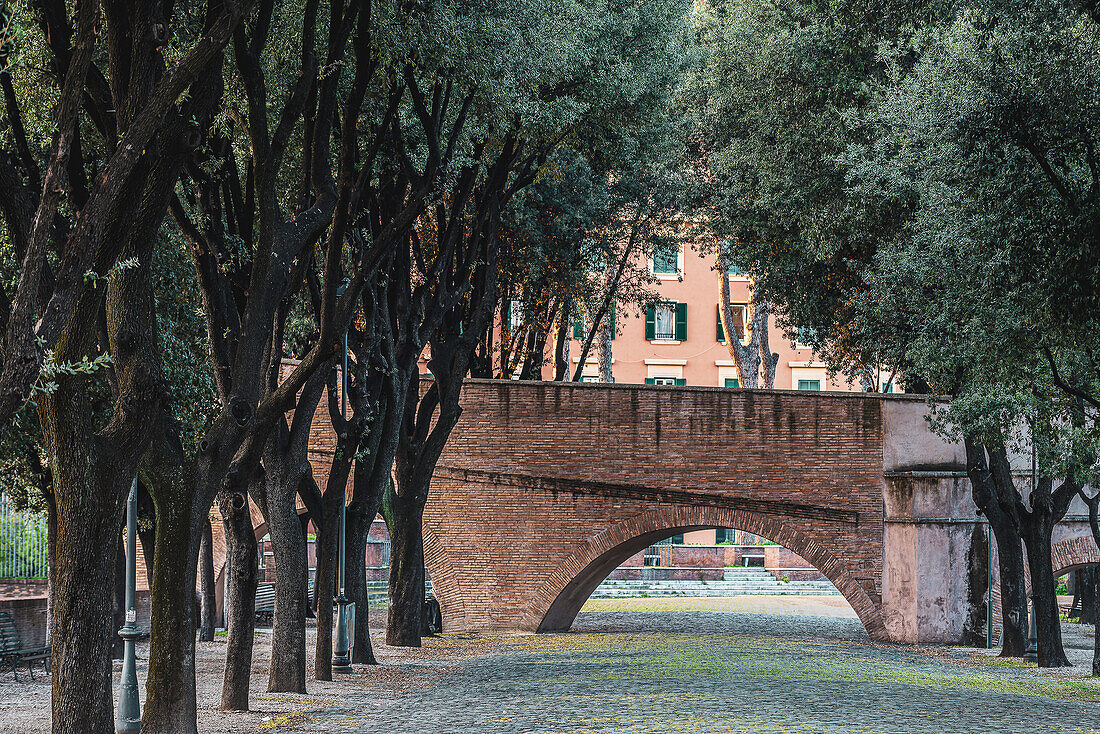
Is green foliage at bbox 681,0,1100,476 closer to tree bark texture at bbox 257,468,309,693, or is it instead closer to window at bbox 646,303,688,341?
tree bark texture at bbox 257,468,309,693

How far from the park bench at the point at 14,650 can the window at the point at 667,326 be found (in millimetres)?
35532

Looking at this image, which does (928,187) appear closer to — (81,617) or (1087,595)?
(81,617)

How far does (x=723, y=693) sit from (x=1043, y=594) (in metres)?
8.02

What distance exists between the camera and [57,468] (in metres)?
8.86

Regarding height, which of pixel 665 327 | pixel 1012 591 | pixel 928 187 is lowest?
pixel 1012 591

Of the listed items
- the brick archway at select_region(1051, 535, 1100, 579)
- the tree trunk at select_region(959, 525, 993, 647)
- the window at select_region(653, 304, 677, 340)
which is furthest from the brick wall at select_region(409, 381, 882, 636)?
the window at select_region(653, 304, 677, 340)

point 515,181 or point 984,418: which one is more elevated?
point 515,181

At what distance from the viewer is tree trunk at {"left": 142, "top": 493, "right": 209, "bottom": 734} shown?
10383 mm

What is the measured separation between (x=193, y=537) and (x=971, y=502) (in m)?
19.5

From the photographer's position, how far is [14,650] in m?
17.2

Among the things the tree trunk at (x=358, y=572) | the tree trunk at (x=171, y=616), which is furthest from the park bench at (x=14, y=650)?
the tree trunk at (x=171, y=616)

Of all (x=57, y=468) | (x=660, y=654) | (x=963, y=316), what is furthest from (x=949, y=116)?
(x=660, y=654)

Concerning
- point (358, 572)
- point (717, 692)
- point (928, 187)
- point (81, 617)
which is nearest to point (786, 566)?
point (928, 187)

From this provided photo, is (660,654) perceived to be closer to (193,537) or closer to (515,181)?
(515,181)
